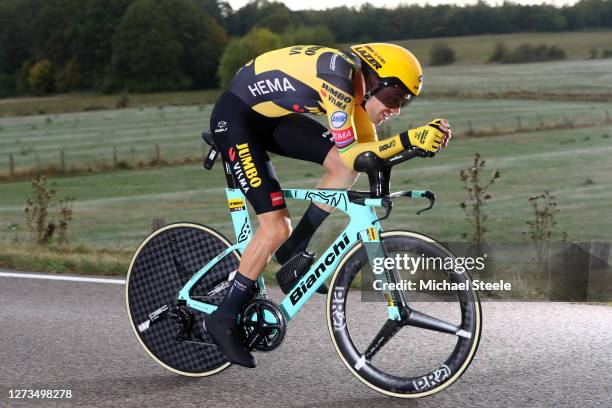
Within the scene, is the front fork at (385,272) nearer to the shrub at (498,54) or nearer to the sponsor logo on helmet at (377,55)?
the sponsor logo on helmet at (377,55)

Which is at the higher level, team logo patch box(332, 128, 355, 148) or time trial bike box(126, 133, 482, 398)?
team logo patch box(332, 128, 355, 148)

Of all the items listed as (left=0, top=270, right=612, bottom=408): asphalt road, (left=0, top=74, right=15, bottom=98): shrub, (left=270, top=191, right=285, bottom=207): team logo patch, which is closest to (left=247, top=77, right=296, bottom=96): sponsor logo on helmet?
(left=270, top=191, right=285, bottom=207): team logo patch

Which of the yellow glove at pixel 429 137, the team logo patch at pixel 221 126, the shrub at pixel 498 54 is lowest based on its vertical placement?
the shrub at pixel 498 54

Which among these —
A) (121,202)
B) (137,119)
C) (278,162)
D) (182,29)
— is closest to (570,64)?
(278,162)

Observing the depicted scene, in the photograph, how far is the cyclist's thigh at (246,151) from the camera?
16.0ft

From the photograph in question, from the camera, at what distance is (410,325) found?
15.3ft

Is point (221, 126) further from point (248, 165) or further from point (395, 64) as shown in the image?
point (395, 64)

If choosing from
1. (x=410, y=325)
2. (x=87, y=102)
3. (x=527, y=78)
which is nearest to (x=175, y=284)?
(x=410, y=325)

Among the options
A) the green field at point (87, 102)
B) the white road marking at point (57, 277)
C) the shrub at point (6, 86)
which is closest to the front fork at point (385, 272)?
the white road marking at point (57, 277)

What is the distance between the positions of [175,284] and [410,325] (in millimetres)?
1544

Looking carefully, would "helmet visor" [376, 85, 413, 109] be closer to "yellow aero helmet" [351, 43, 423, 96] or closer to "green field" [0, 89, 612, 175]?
"yellow aero helmet" [351, 43, 423, 96]

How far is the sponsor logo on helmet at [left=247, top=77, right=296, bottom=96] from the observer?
480cm

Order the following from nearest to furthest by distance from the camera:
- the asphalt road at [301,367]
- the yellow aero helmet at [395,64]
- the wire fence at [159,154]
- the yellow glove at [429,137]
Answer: the yellow glove at [429,137] < the yellow aero helmet at [395,64] < the asphalt road at [301,367] < the wire fence at [159,154]

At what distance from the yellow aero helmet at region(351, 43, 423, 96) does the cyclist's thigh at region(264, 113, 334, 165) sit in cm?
64
